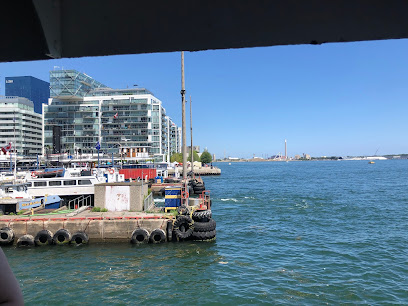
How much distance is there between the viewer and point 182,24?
3016 mm

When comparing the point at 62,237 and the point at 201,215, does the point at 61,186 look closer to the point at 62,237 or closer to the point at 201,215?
the point at 62,237

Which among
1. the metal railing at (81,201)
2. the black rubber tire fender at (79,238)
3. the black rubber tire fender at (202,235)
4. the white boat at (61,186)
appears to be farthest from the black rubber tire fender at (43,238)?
the white boat at (61,186)

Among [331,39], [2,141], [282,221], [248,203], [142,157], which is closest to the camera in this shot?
[331,39]

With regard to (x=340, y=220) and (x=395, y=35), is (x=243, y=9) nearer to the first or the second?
(x=395, y=35)

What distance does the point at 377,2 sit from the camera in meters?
2.70

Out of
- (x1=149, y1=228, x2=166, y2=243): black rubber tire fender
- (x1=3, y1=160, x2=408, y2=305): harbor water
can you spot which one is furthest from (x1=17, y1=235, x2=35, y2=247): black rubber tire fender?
(x1=149, y1=228, x2=166, y2=243): black rubber tire fender

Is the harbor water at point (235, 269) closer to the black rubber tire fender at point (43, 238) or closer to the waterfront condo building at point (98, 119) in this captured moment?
the black rubber tire fender at point (43, 238)

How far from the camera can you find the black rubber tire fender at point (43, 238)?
1828cm

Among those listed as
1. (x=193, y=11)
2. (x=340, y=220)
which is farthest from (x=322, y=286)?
(x=340, y=220)

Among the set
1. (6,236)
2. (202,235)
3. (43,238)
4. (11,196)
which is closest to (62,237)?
(43,238)

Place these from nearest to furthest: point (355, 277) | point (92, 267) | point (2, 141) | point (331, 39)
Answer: point (331, 39) < point (355, 277) < point (92, 267) < point (2, 141)

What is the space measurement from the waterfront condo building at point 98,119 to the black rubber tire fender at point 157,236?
99115 millimetres

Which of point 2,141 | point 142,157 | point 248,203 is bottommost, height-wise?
point 248,203

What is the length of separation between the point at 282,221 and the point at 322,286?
13.8 meters
